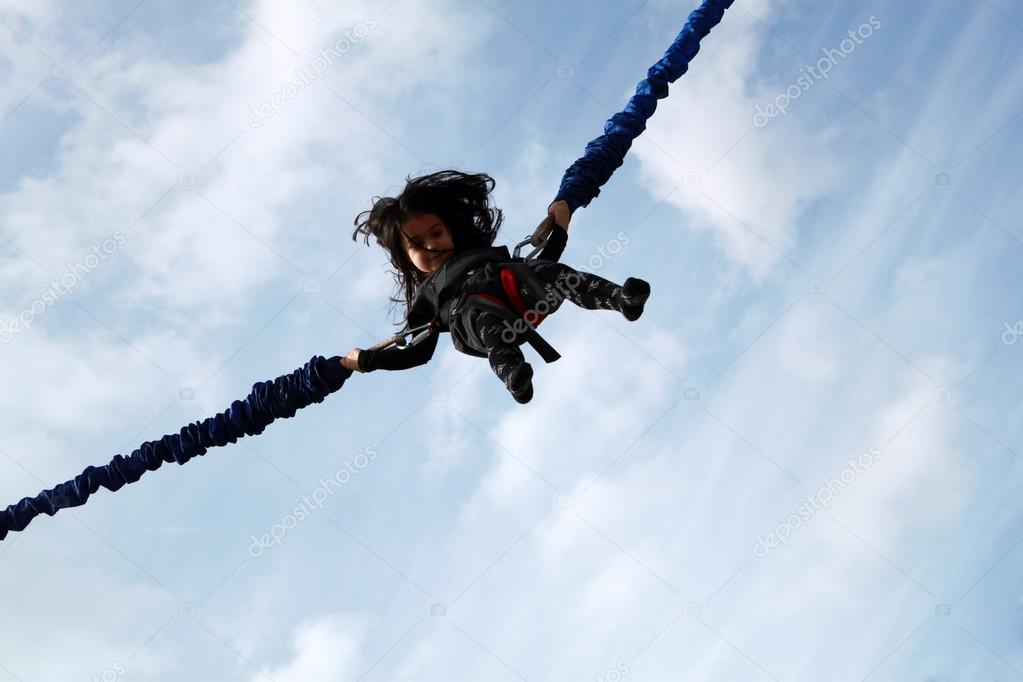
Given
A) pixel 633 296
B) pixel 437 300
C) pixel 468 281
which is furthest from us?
pixel 437 300

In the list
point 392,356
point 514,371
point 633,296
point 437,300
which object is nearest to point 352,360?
Answer: point 392,356

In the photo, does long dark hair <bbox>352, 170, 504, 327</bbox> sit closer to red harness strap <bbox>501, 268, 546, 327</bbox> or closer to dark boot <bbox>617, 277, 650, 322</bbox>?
red harness strap <bbox>501, 268, 546, 327</bbox>

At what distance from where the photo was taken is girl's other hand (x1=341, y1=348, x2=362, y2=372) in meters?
6.95

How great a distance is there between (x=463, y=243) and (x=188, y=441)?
7.94 feet

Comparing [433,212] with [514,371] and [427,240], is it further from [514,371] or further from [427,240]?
[514,371]

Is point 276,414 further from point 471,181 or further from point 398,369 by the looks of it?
point 471,181

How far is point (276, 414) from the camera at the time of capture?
282 inches

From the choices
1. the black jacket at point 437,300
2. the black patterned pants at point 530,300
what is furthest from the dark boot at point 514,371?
the black jacket at point 437,300

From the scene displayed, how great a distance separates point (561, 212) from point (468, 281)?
0.87 metres

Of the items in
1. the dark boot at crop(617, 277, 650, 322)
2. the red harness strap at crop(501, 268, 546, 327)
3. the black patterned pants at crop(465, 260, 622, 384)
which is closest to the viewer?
the dark boot at crop(617, 277, 650, 322)

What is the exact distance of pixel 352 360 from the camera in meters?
6.97

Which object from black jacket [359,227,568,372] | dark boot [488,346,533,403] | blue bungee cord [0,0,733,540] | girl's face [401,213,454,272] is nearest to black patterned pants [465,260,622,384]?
dark boot [488,346,533,403]

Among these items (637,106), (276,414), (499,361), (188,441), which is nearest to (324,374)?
(276,414)

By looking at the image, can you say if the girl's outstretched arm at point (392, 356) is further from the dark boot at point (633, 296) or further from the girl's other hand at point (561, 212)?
the dark boot at point (633, 296)
